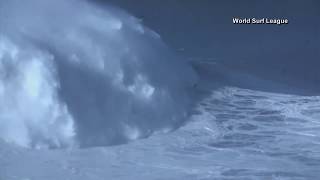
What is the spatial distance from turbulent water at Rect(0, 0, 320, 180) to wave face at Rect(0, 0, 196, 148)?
2 centimetres

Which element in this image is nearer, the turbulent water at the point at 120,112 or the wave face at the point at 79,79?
the turbulent water at the point at 120,112

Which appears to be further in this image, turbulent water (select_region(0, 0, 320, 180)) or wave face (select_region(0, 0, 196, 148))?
wave face (select_region(0, 0, 196, 148))

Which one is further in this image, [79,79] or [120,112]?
[79,79]

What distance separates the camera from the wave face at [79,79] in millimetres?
9141

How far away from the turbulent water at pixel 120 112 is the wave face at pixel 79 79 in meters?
0.02

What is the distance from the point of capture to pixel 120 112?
997 cm

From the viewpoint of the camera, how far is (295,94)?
13258 millimetres

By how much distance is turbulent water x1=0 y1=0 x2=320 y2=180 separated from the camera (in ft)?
25.7

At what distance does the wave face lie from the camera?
30.0 ft

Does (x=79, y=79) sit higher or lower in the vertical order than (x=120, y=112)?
higher

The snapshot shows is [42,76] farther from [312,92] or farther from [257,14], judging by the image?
[257,14]

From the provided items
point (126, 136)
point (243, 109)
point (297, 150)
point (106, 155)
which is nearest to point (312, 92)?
point (243, 109)

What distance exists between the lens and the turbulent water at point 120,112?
7820 millimetres

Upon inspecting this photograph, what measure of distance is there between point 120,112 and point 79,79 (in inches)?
45.6
